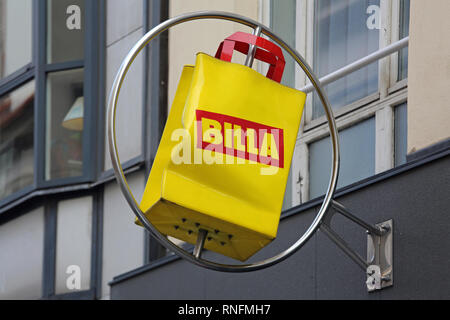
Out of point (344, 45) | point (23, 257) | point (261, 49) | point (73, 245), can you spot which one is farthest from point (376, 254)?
point (23, 257)

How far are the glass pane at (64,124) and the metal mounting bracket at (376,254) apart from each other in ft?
16.5

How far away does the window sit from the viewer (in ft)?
22.5

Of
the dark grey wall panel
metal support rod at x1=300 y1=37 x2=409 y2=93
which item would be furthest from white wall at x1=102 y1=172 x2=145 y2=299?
metal support rod at x1=300 y1=37 x2=409 y2=93

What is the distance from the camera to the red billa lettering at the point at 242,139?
15.0ft

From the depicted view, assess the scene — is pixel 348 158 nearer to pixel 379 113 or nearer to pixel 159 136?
pixel 379 113

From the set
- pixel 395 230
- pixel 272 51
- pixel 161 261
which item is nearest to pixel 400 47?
pixel 395 230

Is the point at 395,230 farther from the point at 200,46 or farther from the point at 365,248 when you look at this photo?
the point at 200,46

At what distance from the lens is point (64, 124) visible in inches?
427

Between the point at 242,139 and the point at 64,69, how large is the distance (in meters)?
6.57

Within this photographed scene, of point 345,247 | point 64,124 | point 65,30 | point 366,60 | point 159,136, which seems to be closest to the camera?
point 345,247

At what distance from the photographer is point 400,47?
6.52 metres

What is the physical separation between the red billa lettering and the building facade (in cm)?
114

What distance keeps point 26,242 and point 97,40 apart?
2.14 meters

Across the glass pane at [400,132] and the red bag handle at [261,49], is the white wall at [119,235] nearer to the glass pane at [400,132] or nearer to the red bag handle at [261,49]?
the glass pane at [400,132]
